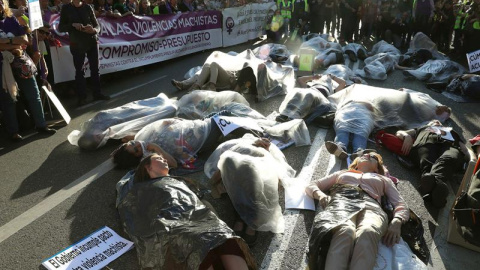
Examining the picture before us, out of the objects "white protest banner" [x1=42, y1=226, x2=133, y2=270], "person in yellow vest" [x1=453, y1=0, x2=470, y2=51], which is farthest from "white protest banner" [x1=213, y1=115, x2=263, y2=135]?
"person in yellow vest" [x1=453, y1=0, x2=470, y2=51]

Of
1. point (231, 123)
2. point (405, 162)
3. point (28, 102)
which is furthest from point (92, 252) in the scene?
point (405, 162)

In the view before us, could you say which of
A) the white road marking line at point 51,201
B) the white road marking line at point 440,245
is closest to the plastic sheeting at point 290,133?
the white road marking line at point 440,245

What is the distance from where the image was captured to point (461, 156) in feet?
14.1

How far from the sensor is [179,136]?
4.56 meters

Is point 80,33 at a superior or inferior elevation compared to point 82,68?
superior

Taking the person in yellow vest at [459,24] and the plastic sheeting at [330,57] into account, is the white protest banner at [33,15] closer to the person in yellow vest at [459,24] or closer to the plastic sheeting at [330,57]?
the plastic sheeting at [330,57]

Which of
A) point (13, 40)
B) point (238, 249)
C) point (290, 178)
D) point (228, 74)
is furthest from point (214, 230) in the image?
point (228, 74)

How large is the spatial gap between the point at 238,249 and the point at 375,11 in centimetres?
1305

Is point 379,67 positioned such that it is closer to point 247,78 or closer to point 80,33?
point 247,78

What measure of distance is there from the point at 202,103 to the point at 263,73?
1.65m

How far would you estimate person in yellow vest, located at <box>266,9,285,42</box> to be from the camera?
46.7ft

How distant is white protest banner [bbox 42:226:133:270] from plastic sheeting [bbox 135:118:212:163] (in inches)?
54.7

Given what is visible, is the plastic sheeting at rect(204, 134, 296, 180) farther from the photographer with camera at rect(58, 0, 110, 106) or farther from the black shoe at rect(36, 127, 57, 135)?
the photographer with camera at rect(58, 0, 110, 106)

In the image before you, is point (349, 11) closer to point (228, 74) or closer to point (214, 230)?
point (228, 74)
